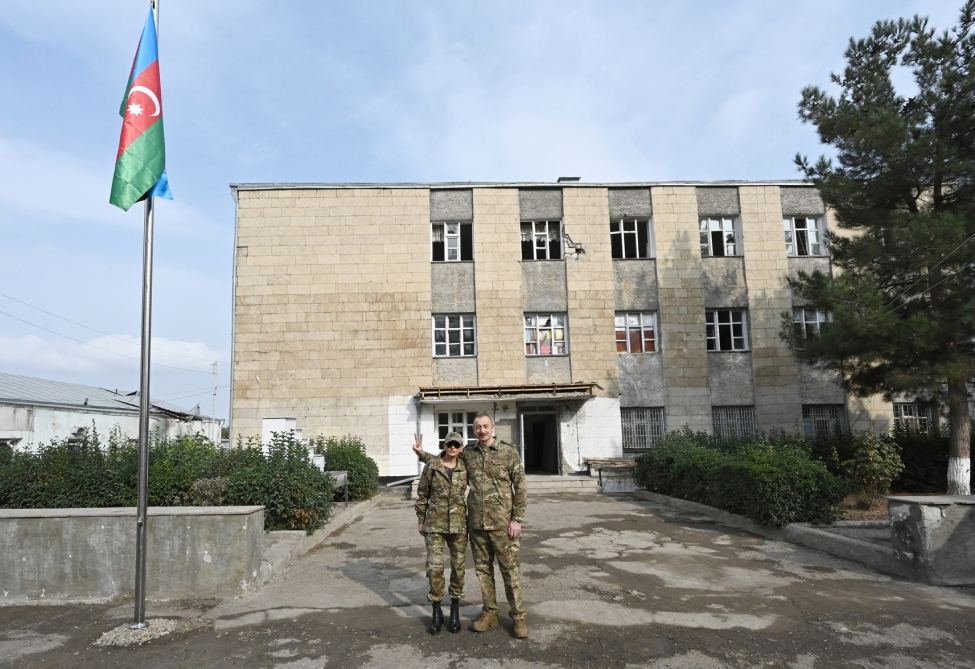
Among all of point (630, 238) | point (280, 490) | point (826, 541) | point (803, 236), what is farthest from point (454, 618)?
point (803, 236)

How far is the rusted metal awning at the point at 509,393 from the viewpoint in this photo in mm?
18016

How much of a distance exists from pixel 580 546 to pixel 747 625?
12.2 feet

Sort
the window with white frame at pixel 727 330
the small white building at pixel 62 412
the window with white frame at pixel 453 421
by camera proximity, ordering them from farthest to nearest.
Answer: the window with white frame at pixel 727 330 → the window with white frame at pixel 453 421 → the small white building at pixel 62 412

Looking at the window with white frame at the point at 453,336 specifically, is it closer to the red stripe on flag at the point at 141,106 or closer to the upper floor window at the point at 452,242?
the upper floor window at the point at 452,242

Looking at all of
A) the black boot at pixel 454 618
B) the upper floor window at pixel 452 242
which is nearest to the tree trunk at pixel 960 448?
the black boot at pixel 454 618

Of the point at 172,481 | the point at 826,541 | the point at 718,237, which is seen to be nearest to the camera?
the point at 826,541

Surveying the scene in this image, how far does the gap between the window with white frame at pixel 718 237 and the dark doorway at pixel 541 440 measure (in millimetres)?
7645

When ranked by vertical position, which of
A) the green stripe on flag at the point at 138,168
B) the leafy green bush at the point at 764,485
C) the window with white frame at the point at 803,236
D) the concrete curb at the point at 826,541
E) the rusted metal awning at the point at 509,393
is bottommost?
the concrete curb at the point at 826,541

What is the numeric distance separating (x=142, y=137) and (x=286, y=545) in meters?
4.97

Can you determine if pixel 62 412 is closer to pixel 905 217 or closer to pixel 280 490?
pixel 280 490

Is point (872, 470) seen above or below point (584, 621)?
above

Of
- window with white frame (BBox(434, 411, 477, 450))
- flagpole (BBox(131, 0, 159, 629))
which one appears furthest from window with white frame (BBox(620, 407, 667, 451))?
flagpole (BBox(131, 0, 159, 629))

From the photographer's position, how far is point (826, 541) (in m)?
8.02

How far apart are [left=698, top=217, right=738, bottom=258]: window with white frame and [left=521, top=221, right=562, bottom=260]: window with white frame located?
15.9 feet
